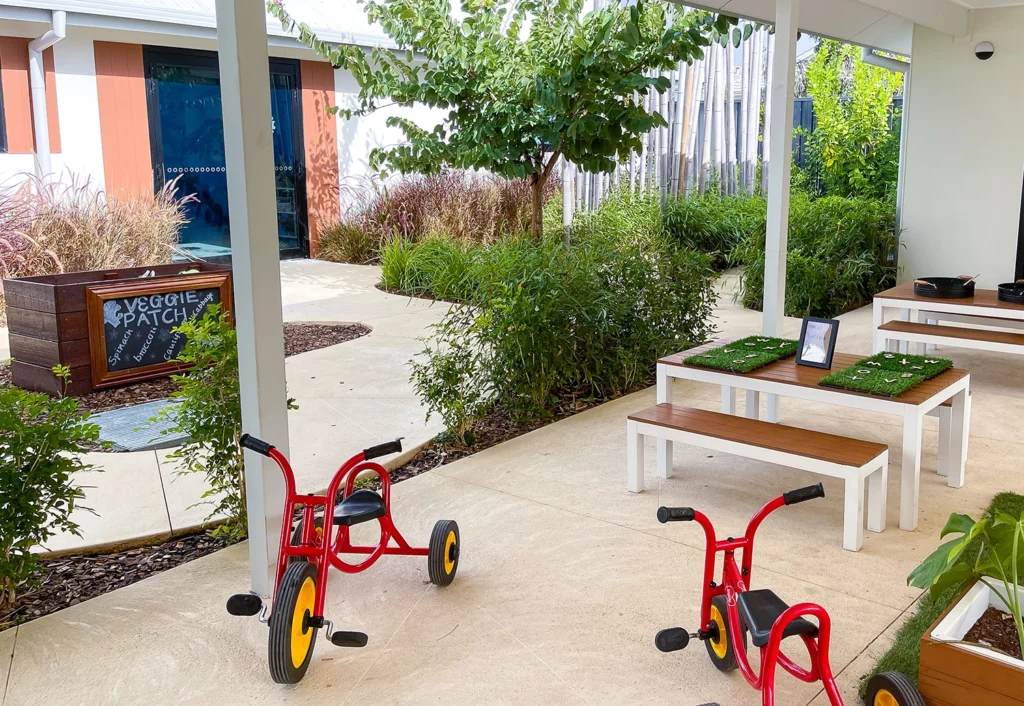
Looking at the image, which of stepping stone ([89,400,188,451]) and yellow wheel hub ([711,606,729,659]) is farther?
stepping stone ([89,400,188,451])

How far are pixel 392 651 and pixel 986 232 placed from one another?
7.78 meters

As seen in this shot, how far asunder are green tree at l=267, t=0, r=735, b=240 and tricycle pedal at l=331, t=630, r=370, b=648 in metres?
4.20

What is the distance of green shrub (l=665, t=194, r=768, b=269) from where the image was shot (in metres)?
10.6

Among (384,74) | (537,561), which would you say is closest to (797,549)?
(537,561)

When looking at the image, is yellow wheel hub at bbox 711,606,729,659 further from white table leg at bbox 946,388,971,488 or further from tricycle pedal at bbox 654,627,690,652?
white table leg at bbox 946,388,971,488

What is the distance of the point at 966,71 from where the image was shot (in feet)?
28.0

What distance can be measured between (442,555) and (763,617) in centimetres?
124

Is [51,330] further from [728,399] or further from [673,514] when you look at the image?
[673,514]

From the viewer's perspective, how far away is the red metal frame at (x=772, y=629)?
2117 millimetres

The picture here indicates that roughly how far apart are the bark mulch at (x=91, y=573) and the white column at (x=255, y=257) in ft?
1.99

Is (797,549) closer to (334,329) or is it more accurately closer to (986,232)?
(334,329)

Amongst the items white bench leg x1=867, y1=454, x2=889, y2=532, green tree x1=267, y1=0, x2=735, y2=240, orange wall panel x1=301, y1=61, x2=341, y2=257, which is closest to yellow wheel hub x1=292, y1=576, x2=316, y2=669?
white bench leg x1=867, y1=454, x2=889, y2=532

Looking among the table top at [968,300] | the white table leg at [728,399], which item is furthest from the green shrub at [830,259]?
the white table leg at [728,399]

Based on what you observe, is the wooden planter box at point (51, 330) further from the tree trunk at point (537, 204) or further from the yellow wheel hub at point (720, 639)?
the yellow wheel hub at point (720, 639)
